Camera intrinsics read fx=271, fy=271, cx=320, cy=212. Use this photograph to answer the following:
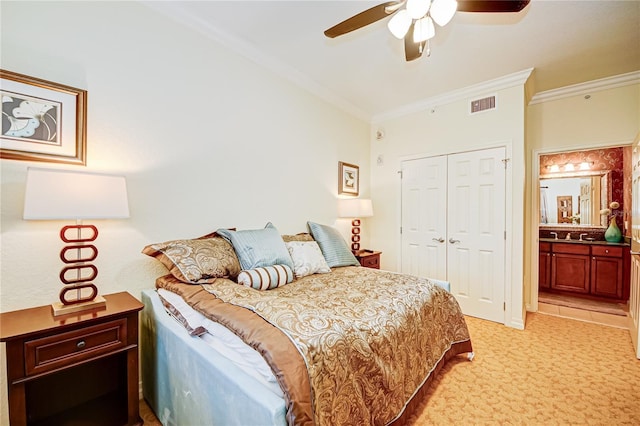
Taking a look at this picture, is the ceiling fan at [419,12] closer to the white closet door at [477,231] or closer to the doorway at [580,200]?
the white closet door at [477,231]

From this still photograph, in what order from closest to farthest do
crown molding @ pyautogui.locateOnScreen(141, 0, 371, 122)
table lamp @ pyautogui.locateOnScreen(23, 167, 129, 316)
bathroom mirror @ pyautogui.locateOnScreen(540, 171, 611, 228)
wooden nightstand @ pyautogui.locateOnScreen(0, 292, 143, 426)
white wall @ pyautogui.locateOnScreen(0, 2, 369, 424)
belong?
wooden nightstand @ pyautogui.locateOnScreen(0, 292, 143, 426), table lamp @ pyautogui.locateOnScreen(23, 167, 129, 316), white wall @ pyautogui.locateOnScreen(0, 2, 369, 424), crown molding @ pyautogui.locateOnScreen(141, 0, 371, 122), bathroom mirror @ pyautogui.locateOnScreen(540, 171, 611, 228)

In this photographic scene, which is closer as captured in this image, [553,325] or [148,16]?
[148,16]

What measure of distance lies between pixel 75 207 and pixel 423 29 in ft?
7.38

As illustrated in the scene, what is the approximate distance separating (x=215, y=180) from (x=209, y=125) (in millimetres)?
465

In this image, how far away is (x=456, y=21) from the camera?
2203mm

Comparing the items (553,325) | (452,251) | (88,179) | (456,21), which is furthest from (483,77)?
(88,179)

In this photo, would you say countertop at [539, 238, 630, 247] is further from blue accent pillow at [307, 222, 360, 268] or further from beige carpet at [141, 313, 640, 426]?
blue accent pillow at [307, 222, 360, 268]

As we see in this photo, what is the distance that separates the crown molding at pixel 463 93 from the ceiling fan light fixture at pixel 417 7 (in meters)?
2.18

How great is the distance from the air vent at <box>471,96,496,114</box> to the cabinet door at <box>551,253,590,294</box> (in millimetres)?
2723

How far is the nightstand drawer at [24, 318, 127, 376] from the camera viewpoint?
47.8 inches

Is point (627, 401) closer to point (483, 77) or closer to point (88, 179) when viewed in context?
point (483, 77)

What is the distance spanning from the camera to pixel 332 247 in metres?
2.82

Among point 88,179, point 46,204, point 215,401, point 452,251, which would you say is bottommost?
point 215,401

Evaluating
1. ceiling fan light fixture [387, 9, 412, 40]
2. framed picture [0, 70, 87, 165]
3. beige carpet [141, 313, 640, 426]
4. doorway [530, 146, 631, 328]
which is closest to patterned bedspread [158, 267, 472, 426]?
beige carpet [141, 313, 640, 426]
